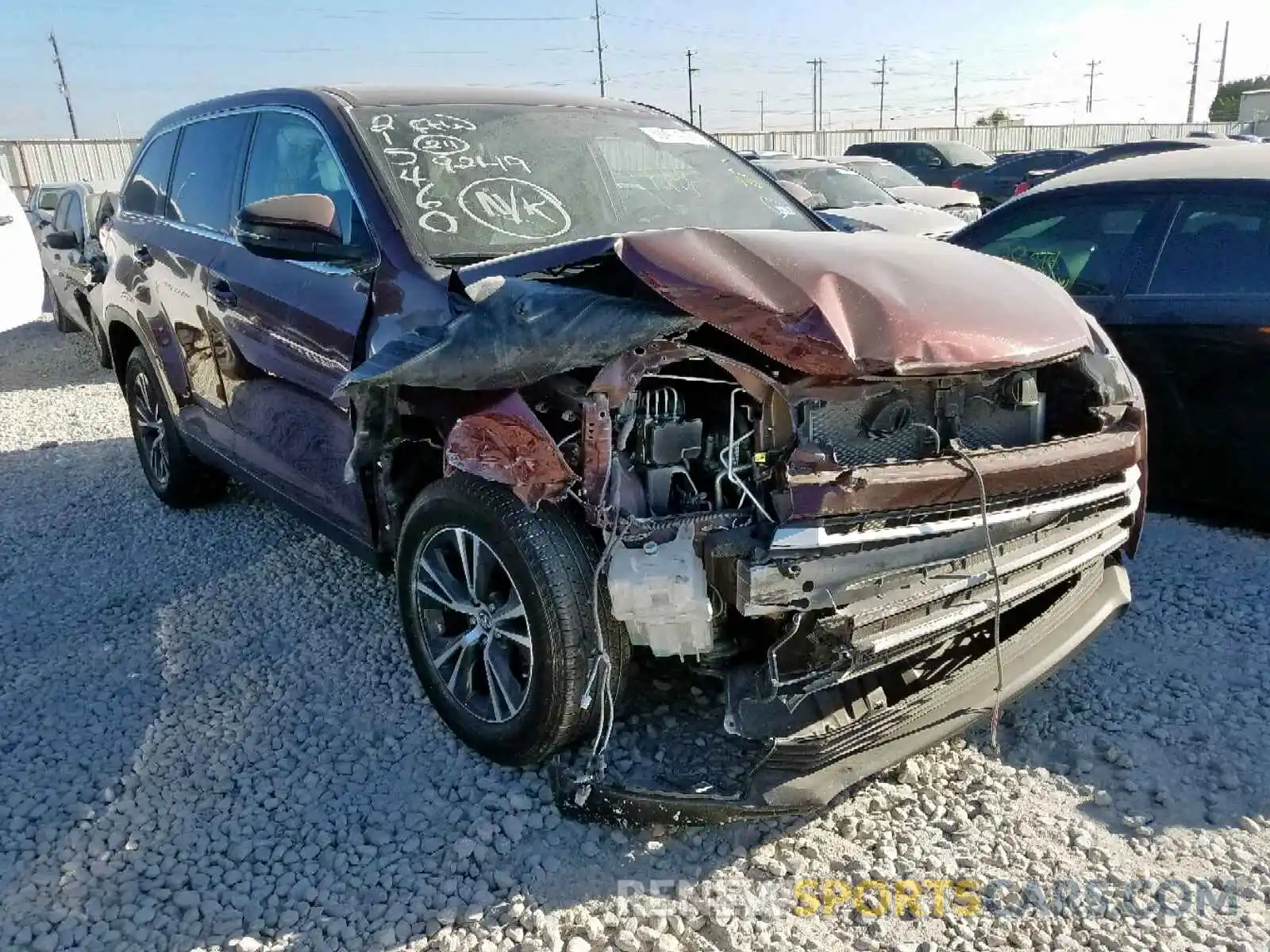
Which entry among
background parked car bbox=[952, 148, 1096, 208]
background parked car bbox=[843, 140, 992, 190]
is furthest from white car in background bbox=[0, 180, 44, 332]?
background parked car bbox=[843, 140, 992, 190]

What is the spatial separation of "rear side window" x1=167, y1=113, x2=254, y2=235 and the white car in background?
2187 millimetres

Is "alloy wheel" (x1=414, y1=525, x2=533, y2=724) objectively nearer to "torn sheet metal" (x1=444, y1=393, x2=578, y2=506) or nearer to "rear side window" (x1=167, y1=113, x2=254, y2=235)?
"torn sheet metal" (x1=444, y1=393, x2=578, y2=506)

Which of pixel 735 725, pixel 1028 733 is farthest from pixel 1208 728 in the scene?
pixel 735 725

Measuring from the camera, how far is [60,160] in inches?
957

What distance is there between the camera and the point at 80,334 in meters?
11.1

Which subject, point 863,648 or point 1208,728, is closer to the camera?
point 863,648

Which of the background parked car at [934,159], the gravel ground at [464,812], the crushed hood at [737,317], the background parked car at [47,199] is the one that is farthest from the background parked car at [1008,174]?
the crushed hood at [737,317]

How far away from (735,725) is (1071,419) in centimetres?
150

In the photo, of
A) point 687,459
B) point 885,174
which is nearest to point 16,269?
point 687,459

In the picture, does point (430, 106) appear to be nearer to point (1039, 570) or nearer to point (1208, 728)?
point (1039, 570)

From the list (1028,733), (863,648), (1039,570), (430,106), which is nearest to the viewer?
(863,648)

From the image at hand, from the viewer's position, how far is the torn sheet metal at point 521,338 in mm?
2428

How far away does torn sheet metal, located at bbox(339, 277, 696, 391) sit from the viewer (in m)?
2.43
